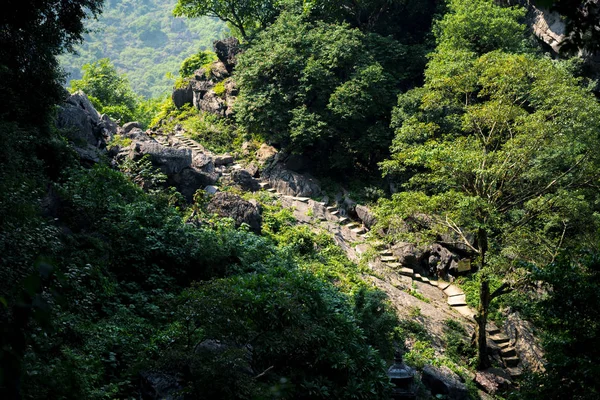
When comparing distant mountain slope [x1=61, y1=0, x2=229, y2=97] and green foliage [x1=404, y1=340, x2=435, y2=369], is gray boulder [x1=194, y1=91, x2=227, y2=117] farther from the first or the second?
distant mountain slope [x1=61, y1=0, x2=229, y2=97]

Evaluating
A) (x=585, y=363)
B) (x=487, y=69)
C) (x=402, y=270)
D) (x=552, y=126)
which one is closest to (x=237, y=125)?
(x=402, y=270)

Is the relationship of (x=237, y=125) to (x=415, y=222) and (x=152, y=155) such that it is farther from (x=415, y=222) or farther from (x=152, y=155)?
(x=415, y=222)

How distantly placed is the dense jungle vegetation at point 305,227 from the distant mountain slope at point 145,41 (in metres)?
61.9

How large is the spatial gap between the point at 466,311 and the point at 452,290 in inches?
52.1

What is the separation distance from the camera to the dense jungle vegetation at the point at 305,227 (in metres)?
5.84

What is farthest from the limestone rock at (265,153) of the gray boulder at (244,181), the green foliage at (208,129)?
the gray boulder at (244,181)

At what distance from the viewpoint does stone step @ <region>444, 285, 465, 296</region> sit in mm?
16767

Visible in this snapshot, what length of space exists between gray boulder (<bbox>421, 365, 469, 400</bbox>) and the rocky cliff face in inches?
746

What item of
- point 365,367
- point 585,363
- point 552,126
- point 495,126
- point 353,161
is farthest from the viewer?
point 353,161

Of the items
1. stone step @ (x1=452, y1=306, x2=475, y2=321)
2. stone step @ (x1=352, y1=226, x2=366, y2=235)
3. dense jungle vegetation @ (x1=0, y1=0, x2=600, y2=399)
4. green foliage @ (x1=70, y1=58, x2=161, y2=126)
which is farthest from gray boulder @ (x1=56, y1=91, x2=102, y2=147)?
stone step @ (x1=452, y1=306, x2=475, y2=321)

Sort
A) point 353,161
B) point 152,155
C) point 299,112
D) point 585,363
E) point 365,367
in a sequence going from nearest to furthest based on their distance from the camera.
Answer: point 585,363, point 365,367, point 152,155, point 299,112, point 353,161

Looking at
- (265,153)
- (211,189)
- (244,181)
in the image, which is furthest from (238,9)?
(211,189)

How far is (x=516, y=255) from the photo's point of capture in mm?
12203

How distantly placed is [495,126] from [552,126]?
6.16ft
